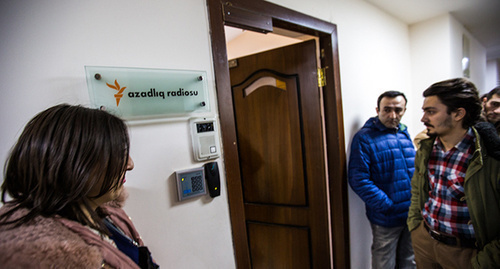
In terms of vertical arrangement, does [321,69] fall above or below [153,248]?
above

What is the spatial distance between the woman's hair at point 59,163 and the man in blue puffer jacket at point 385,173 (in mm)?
1595

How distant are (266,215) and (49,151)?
1.68 metres

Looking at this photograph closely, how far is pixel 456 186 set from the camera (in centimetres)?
117

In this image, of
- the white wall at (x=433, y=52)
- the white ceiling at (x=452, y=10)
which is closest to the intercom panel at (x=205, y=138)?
the white ceiling at (x=452, y=10)

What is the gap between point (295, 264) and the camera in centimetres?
183

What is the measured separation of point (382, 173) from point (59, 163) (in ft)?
5.96

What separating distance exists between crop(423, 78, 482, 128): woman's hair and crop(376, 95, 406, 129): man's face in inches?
14.0

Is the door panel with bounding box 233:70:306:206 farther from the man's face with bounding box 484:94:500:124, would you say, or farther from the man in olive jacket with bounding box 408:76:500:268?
the man's face with bounding box 484:94:500:124

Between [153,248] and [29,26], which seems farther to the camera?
[153,248]

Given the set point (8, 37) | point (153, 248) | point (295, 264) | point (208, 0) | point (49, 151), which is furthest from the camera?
point (295, 264)

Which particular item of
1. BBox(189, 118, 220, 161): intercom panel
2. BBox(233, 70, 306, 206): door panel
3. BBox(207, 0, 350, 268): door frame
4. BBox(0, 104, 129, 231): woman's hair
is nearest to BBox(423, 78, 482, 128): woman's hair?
BBox(207, 0, 350, 268): door frame

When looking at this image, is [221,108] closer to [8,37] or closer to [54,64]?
[54,64]

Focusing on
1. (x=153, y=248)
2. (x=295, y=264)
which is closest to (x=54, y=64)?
(x=153, y=248)

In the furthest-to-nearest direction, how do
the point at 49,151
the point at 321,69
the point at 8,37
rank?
the point at 321,69 < the point at 8,37 < the point at 49,151
